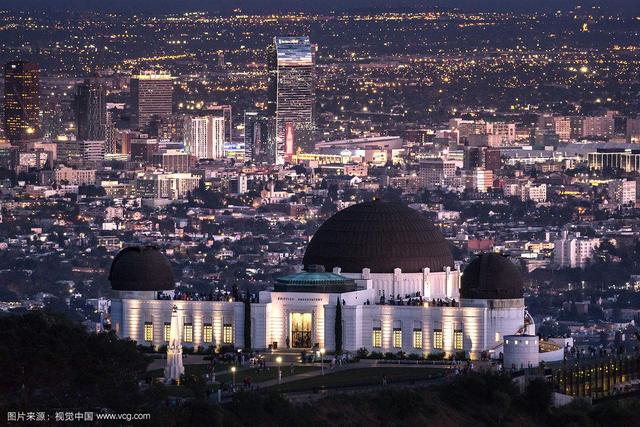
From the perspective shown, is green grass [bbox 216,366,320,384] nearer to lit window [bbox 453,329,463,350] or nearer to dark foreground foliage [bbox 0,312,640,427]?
dark foreground foliage [bbox 0,312,640,427]

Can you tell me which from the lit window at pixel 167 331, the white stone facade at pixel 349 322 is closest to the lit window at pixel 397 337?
the white stone facade at pixel 349 322

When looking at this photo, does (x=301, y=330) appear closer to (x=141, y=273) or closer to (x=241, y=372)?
(x=141, y=273)

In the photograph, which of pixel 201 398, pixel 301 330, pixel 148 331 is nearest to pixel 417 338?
pixel 301 330

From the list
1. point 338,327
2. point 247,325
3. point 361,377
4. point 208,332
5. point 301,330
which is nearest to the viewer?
point 361,377

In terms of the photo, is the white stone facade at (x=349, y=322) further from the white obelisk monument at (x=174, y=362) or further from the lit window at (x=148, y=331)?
the white obelisk monument at (x=174, y=362)

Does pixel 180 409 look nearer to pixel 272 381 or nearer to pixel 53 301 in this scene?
pixel 272 381

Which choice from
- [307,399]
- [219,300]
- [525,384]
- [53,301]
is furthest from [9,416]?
[53,301]
